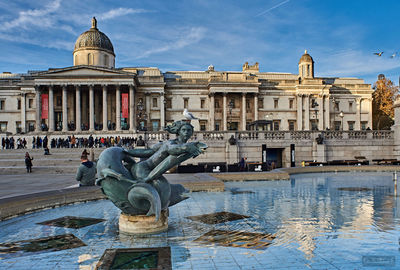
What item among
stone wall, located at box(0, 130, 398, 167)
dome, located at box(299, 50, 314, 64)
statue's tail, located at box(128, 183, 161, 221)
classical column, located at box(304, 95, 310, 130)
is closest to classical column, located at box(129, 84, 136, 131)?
stone wall, located at box(0, 130, 398, 167)

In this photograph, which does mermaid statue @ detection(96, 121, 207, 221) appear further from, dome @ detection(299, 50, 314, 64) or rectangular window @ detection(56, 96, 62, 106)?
dome @ detection(299, 50, 314, 64)

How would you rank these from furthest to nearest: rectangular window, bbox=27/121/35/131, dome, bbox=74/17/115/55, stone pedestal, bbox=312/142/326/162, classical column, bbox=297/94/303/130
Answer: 1. classical column, bbox=297/94/303/130
2. dome, bbox=74/17/115/55
3. rectangular window, bbox=27/121/35/131
4. stone pedestal, bbox=312/142/326/162

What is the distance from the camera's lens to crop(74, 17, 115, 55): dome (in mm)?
59812

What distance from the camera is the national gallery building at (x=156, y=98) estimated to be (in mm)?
51781

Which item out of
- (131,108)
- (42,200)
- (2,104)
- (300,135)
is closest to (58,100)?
(2,104)

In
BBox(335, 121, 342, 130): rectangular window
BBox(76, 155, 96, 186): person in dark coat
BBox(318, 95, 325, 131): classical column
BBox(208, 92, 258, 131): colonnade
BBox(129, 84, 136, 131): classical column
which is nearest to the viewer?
BBox(76, 155, 96, 186): person in dark coat

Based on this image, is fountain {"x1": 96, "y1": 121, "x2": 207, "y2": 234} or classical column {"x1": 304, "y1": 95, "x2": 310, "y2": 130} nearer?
fountain {"x1": 96, "y1": 121, "x2": 207, "y2": 234}

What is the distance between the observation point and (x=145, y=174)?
691cm

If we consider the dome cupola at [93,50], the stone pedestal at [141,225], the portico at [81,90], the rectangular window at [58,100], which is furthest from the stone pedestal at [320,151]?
the rectangular window at [58,100]

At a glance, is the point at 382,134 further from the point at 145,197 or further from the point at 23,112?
the point at 23,112

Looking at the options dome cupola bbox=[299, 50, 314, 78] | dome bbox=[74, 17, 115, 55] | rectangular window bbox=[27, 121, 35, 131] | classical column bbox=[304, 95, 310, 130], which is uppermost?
dome bbox=[74, 17, 115, 55]

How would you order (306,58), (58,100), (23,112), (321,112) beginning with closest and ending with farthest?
(23,112)
(58,100)
(321,112)
(306,58)

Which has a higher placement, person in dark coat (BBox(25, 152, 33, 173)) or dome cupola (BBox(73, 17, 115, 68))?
dome cupola (BBox(73, 17, 115, 68))

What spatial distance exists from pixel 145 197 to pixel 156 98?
52457mm
